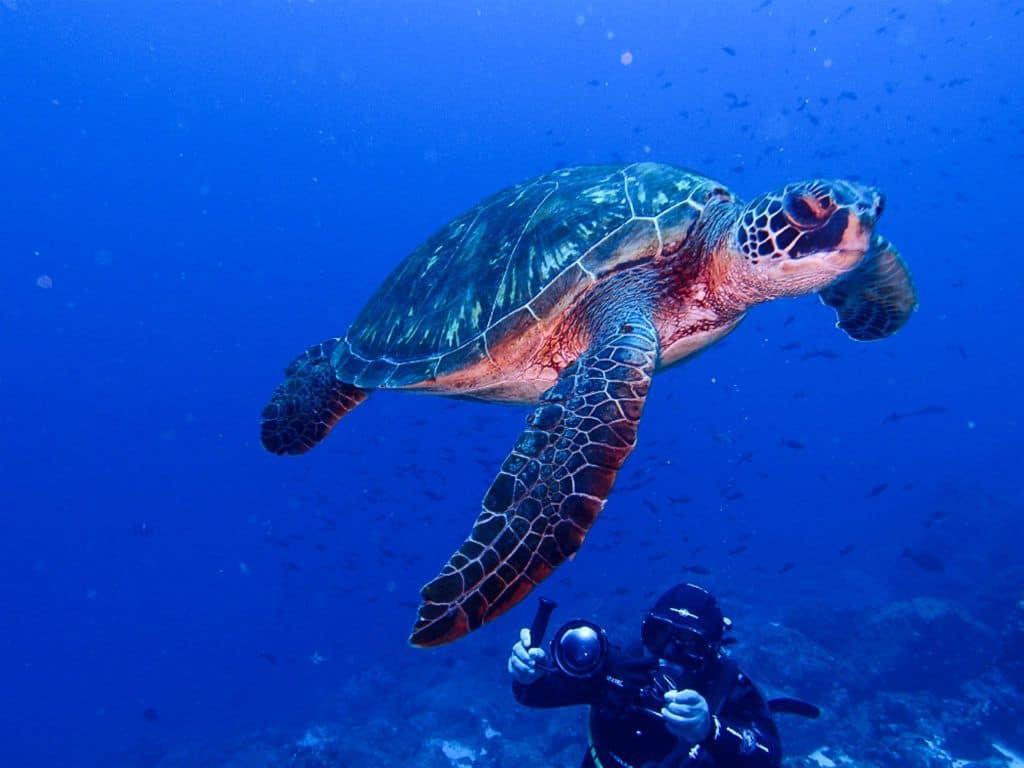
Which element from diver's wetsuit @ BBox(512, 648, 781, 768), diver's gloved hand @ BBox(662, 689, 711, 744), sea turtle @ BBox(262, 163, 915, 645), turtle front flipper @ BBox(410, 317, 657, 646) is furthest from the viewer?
diver's wetsuit @ BBox(512, 648, 781, 768)

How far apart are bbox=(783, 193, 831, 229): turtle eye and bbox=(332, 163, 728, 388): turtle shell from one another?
78 cm

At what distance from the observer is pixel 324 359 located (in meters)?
5.59

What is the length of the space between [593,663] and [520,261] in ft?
8.23

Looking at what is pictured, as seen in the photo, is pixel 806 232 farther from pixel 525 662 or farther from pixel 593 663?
pixel 525 662

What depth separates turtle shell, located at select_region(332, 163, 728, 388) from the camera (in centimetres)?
375

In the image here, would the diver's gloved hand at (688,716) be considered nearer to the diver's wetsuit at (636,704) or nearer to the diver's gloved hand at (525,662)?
the diver's wetsuit at (636,704)

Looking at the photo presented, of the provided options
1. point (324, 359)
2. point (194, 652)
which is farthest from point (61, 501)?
point (324, 359)

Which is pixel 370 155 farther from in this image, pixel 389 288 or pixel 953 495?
pixel 389 288

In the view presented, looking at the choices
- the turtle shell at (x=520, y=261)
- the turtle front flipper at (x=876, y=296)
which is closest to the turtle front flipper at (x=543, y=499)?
the turtle shell at (x=520, y=261)

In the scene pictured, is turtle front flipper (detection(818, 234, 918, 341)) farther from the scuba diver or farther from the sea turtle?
the scuba diver

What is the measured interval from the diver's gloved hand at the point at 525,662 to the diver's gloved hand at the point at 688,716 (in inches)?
29.5

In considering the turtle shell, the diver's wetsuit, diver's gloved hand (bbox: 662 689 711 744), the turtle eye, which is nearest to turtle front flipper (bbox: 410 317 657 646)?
the turtle shell

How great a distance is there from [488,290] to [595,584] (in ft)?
77.3

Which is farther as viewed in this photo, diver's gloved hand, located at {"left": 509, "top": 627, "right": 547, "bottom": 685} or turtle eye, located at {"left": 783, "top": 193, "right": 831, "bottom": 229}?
diver's gloved hand, located at {"left": 509, "top": 627, "right": 547, "bottom": 685}
